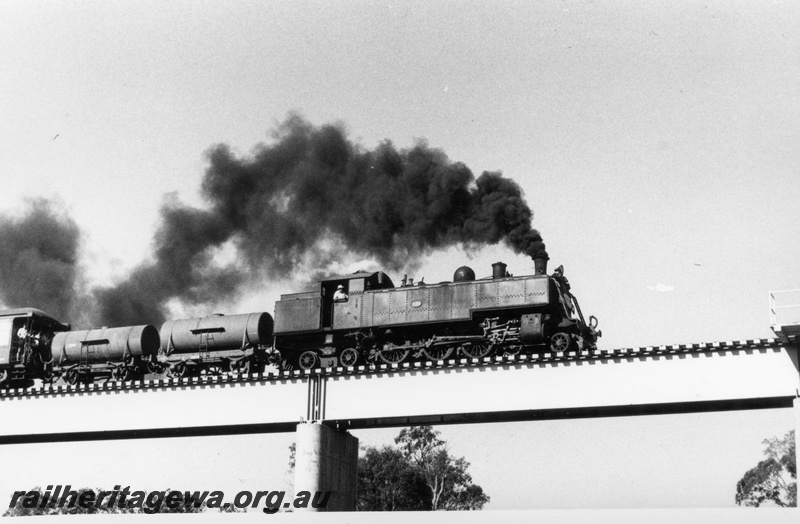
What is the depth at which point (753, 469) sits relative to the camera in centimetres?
5884

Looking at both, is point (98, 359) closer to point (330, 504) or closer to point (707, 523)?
point (330, 504)

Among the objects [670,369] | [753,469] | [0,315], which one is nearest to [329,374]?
[670,369]

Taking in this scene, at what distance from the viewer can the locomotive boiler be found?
29.1m

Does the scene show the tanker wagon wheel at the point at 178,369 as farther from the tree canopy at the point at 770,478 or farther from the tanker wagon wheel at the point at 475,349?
the tree canopy at the point at 770,478

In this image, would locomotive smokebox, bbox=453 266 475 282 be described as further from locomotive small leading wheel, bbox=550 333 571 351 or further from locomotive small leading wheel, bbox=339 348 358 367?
locomotive small leading wheel, bbox=339 348 358 367

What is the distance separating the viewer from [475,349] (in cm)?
2992

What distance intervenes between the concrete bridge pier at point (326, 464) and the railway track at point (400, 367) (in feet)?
6.51

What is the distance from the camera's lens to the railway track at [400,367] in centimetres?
2633

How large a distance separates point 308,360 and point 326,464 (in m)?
3.88

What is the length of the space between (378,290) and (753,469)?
37.9 m

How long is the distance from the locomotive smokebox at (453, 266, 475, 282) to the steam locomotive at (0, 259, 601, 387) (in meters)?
0.03

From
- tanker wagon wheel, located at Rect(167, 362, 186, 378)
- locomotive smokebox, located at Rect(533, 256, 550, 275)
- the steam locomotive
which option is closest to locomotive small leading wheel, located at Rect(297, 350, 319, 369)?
the steam locomotive

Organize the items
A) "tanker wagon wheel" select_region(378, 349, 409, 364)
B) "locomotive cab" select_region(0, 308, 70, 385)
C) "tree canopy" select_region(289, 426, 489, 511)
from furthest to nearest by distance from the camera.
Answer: "tree canopy" select_region(289, 426, 489, 511)
"locomotive cab" select_region(0, 308, 70, 385)
"tanker wagon wheel" select_region(378, 349, 409, 364)

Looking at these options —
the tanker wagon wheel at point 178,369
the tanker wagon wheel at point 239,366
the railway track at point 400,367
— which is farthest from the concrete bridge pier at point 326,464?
the tanker wagon wheel at point 178,369
